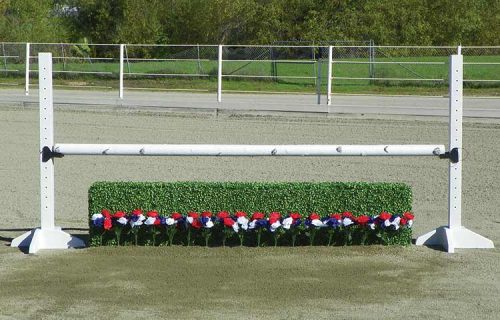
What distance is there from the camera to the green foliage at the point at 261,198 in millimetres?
7762

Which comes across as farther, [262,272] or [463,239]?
[463,239]

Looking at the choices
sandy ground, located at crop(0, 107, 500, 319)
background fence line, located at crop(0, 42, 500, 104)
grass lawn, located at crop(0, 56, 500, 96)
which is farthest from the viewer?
background fence line, located at crop(0, 42, 500, 104)

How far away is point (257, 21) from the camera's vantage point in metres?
42.3

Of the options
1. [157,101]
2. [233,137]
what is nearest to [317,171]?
[233,137]

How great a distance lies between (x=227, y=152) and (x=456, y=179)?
1.95 m

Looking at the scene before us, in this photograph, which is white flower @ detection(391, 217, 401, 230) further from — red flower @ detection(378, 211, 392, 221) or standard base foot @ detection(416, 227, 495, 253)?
standard base foot @ detection(416, 227, 495, 253)

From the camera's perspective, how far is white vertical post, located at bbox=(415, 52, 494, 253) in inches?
306

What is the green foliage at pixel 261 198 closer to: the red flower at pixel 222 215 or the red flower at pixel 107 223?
the red flower at pixel 222 215

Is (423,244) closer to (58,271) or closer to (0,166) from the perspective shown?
(58,271)

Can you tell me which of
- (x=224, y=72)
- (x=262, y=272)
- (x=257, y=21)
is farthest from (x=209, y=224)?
(x=257, y=21)

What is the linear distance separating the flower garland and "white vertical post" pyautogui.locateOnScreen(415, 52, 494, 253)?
0.37 m

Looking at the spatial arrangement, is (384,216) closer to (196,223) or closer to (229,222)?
(229,222)

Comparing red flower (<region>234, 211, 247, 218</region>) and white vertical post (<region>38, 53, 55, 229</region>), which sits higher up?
white vertical post (<region>38, 53, 55, 229</region>)

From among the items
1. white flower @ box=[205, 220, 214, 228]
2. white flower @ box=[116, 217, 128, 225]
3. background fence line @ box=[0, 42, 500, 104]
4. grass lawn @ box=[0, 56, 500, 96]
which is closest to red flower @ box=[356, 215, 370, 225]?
white flower @ box=[205, 220, 214, 228]
